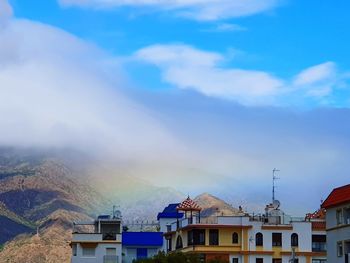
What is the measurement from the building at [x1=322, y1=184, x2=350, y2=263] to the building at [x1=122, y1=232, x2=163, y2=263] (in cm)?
5743

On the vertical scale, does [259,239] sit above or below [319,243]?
above

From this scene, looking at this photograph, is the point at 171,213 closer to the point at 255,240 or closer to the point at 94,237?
the point at 94,237

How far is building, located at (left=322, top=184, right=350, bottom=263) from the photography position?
79.9 metres

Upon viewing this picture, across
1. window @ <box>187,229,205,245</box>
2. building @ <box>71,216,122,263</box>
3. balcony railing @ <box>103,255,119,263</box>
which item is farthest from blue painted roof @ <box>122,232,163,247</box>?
window @ <box>187,229,205,245</box>

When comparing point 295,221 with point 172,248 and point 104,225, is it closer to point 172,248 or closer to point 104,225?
point 172,248

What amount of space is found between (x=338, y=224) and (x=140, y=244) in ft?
204

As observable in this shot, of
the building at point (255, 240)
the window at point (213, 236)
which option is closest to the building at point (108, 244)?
the building at point (255, 240)

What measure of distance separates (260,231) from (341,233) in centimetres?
3544

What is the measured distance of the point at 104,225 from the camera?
442 feet

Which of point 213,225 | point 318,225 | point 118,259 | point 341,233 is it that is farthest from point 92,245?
point 341,233

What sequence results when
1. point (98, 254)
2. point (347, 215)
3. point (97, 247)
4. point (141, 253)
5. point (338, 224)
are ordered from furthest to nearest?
1. point (141, 253)
2. point (97, 247)
3. point (98, 254)
4. point (338, 224)
5. point (347, 215)

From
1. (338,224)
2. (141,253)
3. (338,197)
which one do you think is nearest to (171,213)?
(141,253)

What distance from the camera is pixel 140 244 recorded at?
140 m

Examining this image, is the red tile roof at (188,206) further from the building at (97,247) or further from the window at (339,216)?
the window at (339,216)
